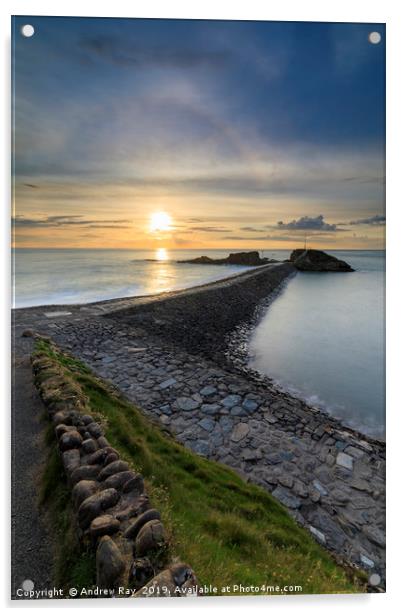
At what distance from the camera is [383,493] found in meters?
5.91

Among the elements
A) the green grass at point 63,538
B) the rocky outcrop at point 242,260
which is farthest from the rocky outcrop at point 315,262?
A: the green grass at point 63,538

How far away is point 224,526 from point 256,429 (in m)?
3.20

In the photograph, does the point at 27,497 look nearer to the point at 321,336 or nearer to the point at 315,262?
the point at 321,336

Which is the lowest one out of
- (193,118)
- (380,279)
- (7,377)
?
(7,377)

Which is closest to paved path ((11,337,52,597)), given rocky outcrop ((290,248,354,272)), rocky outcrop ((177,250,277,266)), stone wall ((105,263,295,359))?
stone wall ((105,263,295,359))

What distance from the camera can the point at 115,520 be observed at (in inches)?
134

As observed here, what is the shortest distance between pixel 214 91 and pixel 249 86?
2.27 feet

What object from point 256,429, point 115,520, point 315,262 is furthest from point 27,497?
point 315,262

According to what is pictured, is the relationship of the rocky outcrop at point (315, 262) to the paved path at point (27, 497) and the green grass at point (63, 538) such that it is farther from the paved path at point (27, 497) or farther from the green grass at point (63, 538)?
the green grass at point (63, 538)

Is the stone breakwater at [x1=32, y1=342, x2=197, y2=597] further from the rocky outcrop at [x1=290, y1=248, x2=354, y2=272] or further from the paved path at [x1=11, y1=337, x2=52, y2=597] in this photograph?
the rocky outcrop at [x1=290, y1=248, x2=354, y2=272]

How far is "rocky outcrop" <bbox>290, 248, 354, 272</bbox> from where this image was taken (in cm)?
2938

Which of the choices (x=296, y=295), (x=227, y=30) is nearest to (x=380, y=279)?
(x=227, y=30)

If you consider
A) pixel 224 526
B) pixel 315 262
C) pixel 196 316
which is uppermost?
pixel 315 262
